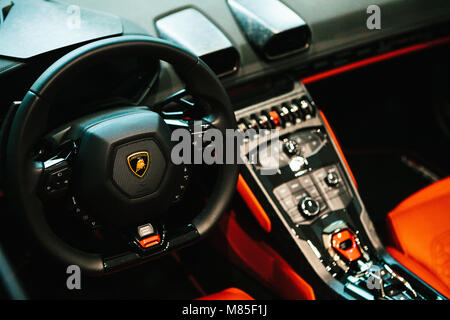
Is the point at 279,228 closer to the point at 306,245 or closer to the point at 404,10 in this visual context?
the point at 306,245

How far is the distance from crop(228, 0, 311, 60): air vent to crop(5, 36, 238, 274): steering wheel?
406mm

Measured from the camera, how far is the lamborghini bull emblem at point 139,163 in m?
0.93

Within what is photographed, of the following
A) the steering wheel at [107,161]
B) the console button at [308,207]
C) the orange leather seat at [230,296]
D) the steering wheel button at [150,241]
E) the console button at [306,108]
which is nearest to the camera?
the steering wheel at [107,161]

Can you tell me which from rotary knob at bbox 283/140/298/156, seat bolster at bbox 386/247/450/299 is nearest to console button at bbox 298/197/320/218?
rotary knob at bbox 283/140/298/156

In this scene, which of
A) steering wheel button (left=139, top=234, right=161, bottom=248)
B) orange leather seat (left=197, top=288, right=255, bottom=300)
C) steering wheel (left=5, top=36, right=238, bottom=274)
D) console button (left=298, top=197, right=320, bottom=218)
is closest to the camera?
steering wheel (left=5, top=36, right=238, bottom=274)

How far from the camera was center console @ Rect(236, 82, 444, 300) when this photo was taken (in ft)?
3.90

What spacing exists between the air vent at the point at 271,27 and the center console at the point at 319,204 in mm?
120

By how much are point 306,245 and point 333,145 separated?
0.31m

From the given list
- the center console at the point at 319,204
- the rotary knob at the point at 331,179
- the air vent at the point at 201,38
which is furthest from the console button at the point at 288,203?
the air vent at the point at 201,38

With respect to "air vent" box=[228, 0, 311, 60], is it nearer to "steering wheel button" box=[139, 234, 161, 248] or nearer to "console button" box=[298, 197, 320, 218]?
"console button" box=[298, 197, 320, 218]

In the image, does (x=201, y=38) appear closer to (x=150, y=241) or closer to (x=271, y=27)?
(x=271, y=27)

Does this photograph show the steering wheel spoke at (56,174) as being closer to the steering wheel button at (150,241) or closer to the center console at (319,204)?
the steering wheel button at (150,241)

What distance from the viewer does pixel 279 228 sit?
1.26 meters
